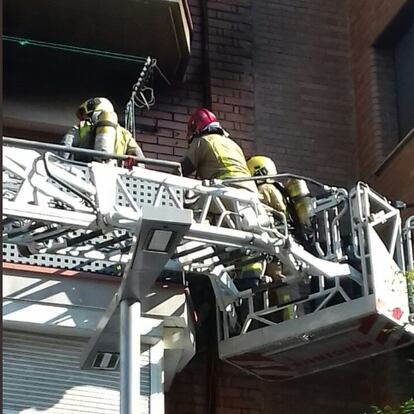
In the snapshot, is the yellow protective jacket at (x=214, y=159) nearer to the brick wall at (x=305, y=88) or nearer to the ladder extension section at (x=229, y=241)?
the ladder extension section at (x=229, y=241)

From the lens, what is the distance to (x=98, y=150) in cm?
979

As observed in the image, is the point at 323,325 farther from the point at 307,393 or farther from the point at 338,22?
the point at 338,22

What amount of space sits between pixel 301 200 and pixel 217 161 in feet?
2.88

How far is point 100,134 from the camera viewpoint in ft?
32.7

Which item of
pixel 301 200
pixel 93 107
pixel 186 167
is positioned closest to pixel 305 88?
pixel 301 200

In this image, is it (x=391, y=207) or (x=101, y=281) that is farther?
(x=391, y=207)

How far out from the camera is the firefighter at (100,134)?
9906 millimetres

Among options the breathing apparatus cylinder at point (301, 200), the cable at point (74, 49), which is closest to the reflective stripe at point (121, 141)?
the breathing apparatus cylinder at point (301, 200)

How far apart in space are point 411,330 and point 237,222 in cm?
172

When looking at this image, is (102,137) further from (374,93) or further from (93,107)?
(374,93)

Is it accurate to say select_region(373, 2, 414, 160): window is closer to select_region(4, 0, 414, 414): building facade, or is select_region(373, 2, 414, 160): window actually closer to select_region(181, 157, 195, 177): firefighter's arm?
select_region(4, 0, 414, 414): building facade

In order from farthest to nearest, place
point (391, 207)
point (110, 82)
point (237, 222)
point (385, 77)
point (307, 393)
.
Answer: point (385, 77)
point (110, 82)
point (307, 393)
point (391, 207)
point (237, 222)

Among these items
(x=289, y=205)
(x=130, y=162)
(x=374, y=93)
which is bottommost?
(x=130, y=162)

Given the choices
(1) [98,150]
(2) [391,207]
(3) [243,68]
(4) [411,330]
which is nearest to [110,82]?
(3) [243,68]
